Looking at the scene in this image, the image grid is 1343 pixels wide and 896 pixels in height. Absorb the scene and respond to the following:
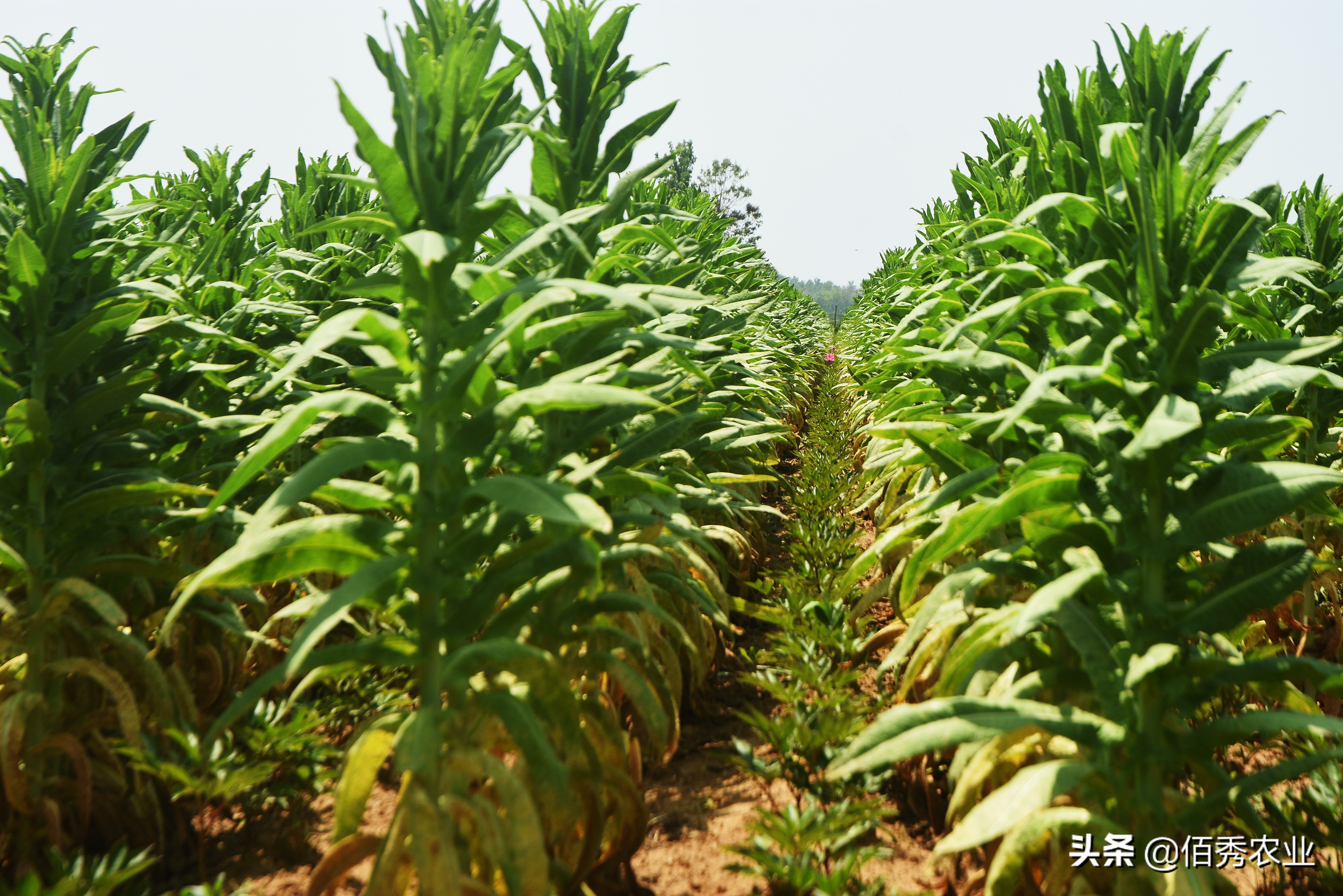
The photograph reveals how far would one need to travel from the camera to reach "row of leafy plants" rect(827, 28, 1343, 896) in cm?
204

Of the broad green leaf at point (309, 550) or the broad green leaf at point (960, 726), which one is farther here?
the broad green leaf at point (960, 726)

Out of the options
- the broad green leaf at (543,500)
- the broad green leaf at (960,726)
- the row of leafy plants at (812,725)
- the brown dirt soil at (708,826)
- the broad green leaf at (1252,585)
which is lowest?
the brown dirt soil at (708,826)

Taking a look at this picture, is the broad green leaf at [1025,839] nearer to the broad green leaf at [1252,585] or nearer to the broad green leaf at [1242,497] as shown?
the broad green leaf at [1252,585]

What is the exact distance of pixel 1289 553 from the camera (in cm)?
208

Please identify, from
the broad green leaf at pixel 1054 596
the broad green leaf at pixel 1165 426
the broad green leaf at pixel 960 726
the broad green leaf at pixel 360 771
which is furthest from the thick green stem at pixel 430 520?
the broad green leaf at pixel 1165 426

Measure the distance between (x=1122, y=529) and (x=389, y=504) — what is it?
1.86 m

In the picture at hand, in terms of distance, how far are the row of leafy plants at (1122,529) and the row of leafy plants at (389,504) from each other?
829mm

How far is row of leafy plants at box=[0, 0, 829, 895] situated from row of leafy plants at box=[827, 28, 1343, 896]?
0.83 m

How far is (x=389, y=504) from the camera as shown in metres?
2.16

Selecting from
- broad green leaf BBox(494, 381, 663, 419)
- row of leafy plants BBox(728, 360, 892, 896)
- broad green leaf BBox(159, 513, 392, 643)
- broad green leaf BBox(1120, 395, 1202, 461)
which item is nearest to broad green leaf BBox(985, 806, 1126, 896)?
row of leafy plants BBox(728, 360, 892, 896)

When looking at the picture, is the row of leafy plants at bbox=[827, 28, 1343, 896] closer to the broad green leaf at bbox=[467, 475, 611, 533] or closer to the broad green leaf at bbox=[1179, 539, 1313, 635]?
the broad green leaf at bbox=[1179, 539, 1313, 635]

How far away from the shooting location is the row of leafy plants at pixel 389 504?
6.55ft

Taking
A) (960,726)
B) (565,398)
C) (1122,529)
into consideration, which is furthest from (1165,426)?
(565,398)

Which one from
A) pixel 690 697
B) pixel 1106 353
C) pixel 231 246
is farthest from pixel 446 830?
pixel 231 246
